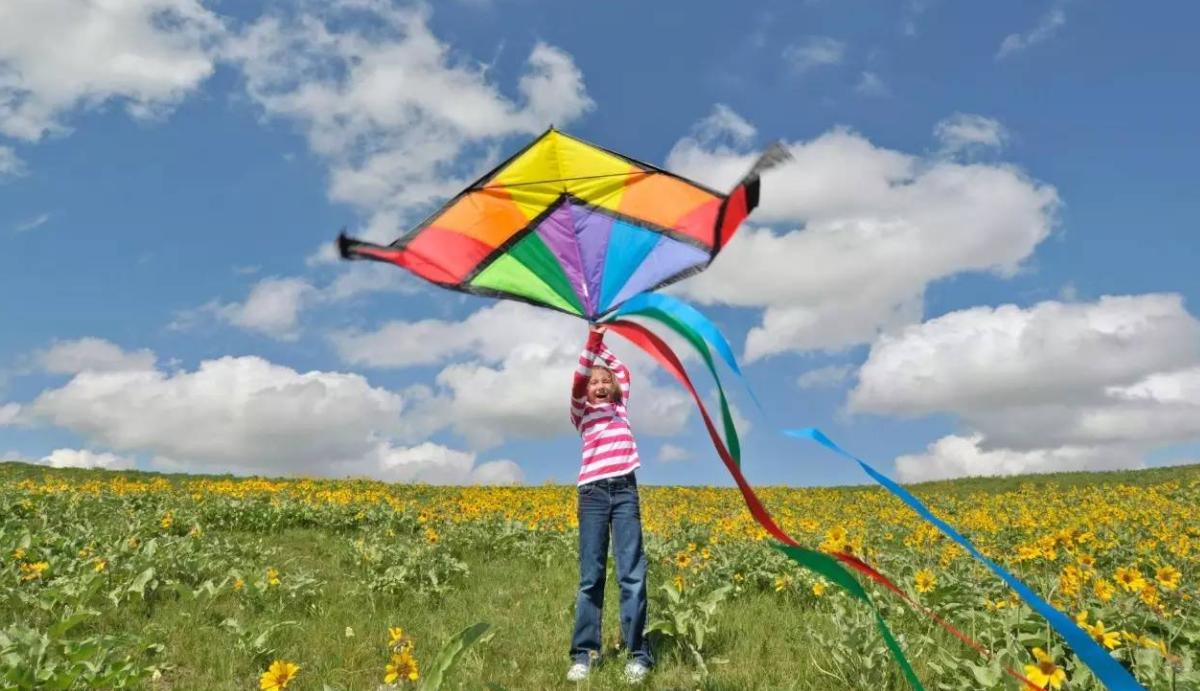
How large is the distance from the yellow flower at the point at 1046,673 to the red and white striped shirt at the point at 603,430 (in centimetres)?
268

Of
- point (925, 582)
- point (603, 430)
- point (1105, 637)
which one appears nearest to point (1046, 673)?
point (1105, 637)

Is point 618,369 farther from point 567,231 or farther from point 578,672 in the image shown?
point 578,672

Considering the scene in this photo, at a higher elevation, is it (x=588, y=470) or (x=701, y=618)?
(x=588, y=470)

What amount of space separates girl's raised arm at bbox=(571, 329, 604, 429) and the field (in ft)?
5.42

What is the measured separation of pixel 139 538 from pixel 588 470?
294 inches

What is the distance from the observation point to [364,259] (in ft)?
14.2

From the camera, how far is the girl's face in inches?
229

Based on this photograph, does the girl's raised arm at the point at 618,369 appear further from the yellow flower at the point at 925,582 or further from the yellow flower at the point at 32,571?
the yellow flower at the point at 32,571

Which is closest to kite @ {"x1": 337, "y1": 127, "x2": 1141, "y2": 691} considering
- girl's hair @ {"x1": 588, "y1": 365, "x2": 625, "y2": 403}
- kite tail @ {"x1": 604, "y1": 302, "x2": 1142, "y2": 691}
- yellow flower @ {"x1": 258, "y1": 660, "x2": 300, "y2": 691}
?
girl's hair @ {"x1": 588, "y1": 365, "x2": 625, "y2": 403}

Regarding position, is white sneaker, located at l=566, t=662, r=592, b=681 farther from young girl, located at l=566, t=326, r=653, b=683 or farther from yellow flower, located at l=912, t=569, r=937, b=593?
yellow flower, located at l=912, t=569, r=937, b=593

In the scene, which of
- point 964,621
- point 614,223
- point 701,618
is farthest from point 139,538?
point 964,621

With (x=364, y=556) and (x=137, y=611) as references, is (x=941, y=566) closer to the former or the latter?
(x=364, y=556)

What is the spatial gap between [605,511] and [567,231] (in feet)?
6.65

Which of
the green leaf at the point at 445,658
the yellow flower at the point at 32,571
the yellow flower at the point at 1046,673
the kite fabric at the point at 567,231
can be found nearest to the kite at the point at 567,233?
the kite fabric at the point at 567,231
